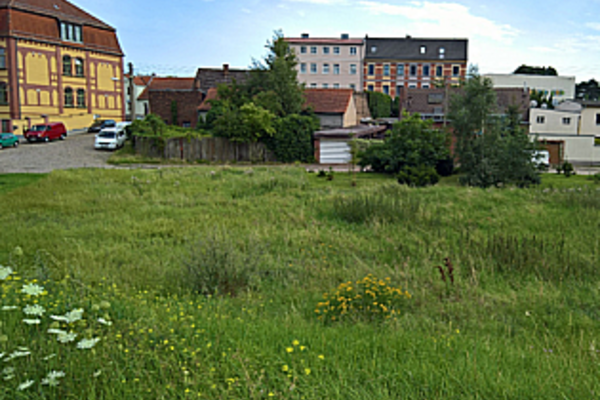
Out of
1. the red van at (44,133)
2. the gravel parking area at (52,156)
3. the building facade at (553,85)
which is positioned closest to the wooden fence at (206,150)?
the gravel parking area at (52,156)

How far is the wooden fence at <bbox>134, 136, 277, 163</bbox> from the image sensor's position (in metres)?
40.2

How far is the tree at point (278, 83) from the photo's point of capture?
42.2m

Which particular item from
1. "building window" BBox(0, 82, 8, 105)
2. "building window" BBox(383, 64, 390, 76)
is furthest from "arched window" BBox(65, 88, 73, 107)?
"building window" BBox(383, 64, 390, 76)

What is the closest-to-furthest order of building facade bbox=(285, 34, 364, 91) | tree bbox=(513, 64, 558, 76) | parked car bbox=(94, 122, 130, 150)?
1. parked car bbox=(94, 122, 130, 150)
2. building facade bbox=(285, 34, 364, 91)
3. tree bbox=(513, 64, 558, 76)

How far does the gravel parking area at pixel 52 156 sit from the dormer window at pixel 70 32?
42.2 feet

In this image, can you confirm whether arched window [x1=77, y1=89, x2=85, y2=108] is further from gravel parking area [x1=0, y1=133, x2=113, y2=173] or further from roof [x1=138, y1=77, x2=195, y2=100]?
roof [x1=138, y1=77, x2=195, y2=100]

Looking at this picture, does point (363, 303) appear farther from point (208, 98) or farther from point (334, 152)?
point (208, 98)

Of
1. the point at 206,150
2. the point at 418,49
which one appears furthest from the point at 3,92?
the point at 418,49

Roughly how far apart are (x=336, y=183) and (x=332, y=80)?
212 ft

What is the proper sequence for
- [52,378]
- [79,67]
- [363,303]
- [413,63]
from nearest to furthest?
[52,378], [363,303], [79,67], [413,63]

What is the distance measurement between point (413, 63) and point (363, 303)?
87940 millimetres

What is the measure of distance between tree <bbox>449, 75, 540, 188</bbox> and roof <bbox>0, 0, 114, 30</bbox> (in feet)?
138

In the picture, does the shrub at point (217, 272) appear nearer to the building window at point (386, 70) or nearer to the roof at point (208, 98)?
the roof at point (208, 98)

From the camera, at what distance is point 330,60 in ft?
289
